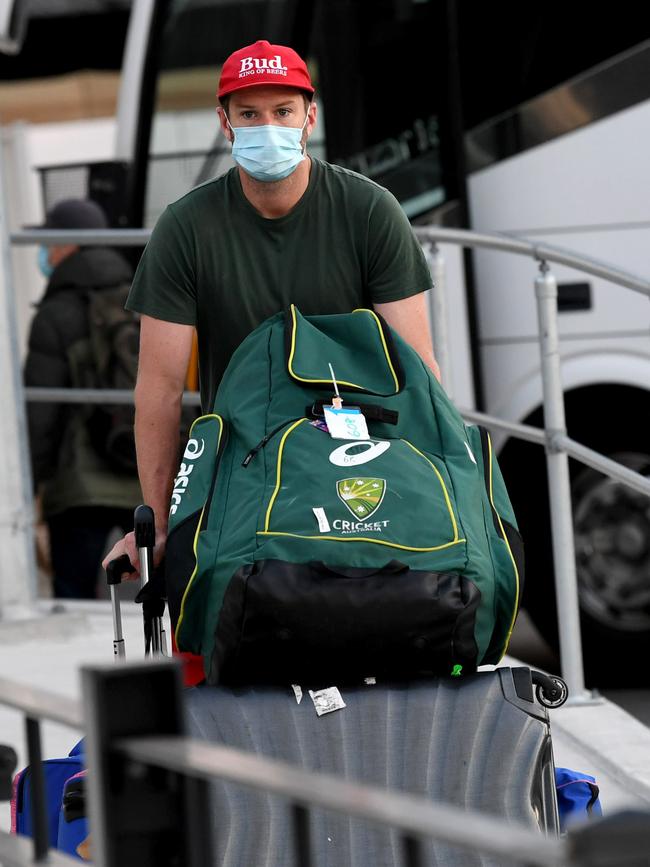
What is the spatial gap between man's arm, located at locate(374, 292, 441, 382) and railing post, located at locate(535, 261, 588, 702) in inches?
59.8

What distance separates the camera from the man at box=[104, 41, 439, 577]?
2.72m

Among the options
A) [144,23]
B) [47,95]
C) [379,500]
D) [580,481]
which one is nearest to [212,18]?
[144,23]

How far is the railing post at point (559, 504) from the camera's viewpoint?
4266 millimetres

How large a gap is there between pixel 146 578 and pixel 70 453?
11.1ft

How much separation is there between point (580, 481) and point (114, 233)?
1825mm

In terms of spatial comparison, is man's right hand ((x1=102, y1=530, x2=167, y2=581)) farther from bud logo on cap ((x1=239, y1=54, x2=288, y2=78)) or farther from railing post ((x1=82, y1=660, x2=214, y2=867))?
railing post ((x1=82, y1=660, x2=214, y2=867))

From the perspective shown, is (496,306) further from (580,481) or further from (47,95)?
(47,95)

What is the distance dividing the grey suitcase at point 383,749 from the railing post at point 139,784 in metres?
0.87

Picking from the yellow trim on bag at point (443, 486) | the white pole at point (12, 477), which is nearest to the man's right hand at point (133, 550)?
the yellow trim on bag at point (443, 486)

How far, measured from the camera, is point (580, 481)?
576 centimetres

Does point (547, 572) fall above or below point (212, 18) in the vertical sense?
below

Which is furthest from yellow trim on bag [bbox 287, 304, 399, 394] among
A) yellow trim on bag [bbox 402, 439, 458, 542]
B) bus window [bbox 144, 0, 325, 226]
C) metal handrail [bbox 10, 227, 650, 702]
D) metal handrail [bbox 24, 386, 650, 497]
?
bus window [bbox 144, 0, 325, 226]

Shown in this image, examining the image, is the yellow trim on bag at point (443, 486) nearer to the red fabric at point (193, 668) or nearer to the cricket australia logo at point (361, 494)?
the cricket australia logo at point (361, 494)

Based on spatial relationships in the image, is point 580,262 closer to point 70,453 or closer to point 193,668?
point 193,668
